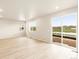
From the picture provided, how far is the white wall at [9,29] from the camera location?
11.5 metres

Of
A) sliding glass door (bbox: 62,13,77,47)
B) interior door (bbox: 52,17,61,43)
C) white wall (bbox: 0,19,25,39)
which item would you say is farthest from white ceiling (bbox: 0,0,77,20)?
white wall (bbox: 0,19,25,39)

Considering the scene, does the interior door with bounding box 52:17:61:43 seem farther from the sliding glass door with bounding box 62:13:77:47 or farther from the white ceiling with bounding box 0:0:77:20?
the white ceiling with bounding box 0:0:77:20

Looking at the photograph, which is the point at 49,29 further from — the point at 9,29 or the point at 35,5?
the point at 9,29

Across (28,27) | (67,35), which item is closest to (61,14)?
(67,35)

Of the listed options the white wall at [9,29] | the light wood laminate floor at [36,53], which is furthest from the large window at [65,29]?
the white wall at [9,29]

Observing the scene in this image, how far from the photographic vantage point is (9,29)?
12172 millimetres

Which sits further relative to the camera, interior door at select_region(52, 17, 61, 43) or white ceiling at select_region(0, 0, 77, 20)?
interior door at select_region(52, 17, 61, 43)

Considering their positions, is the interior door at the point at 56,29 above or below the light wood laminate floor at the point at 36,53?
above

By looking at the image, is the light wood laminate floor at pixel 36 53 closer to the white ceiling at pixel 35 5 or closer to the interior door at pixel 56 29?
the interior door at pixel 56 29

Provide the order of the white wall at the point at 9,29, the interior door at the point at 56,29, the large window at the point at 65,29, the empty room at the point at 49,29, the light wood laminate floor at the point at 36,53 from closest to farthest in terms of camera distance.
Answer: the light wood laminate floor at the point at 36,53 → the empty room at the point at 49,29 → the large window at the point at 65,29 → the interior door at the point at 56,29 → the white wall at the point at 9,29

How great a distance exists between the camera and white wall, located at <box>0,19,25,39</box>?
1148cm

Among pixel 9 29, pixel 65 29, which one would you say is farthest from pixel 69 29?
pixel 9 29

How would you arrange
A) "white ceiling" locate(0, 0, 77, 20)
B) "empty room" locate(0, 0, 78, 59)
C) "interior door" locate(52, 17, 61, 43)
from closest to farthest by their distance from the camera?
1. "white ceiling" locate(0, 0, 77, 20)
2. "empty room" locate(0, 0, 78, 59)
3. "interior door" locate(52, 17, 61, 43)

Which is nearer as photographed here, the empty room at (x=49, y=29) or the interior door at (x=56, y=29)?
the empty room at (x=49, y=29)
